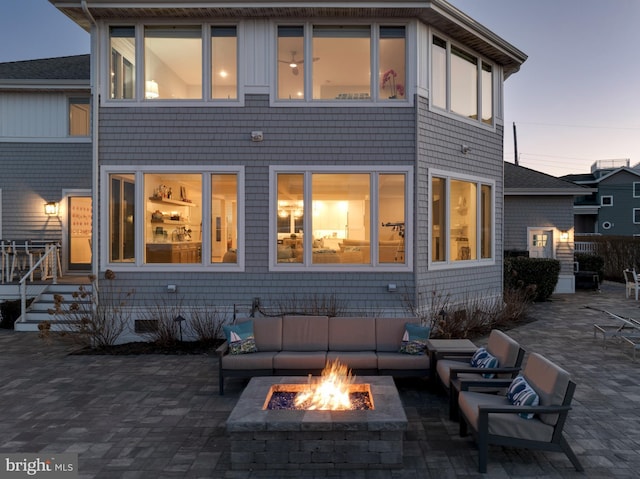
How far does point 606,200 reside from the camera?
3444cm

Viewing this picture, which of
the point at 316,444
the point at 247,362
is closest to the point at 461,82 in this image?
the point at 247,362

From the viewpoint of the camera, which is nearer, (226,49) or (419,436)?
(419,436)

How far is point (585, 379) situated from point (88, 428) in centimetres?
614

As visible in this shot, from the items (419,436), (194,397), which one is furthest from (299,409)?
(194,397)

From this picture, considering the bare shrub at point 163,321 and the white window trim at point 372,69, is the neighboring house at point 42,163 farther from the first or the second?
the white window trim at point 372,69

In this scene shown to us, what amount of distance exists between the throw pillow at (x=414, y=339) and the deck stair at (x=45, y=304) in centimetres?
632

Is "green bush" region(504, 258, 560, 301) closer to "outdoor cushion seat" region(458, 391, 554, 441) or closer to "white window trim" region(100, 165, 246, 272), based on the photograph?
"white window trim" region(100, 165, 246, 272)

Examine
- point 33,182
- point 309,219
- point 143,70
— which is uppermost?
point 143,70

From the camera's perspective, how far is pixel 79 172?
11492 millimetres

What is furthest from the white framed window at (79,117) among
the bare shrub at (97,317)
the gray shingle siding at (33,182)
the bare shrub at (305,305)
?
the bare shrub at (305,305)

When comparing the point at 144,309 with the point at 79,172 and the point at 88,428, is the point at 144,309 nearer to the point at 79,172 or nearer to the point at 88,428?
the point at 88,428

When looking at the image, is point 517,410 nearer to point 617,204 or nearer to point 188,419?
point 188,419

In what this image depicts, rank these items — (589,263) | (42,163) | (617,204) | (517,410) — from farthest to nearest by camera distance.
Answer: (617,204) → (589,263) → (42,163) → (517,410)

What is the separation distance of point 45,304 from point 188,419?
250 inches
